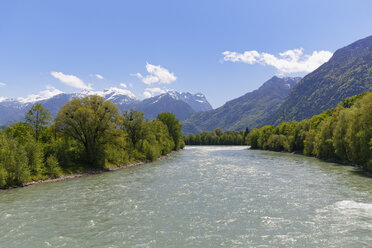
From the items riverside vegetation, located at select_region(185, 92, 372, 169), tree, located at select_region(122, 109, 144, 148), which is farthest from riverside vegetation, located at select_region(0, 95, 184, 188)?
riverside vegetation, located at select_region(185, 92, 372, 169)

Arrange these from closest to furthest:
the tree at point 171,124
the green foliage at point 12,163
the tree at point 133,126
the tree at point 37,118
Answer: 1. the green foliage at point 12,163
2. the tree at point 37,118
3. the tree at point 133,126
4. the tree at point 171,124

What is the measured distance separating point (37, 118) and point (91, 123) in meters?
11.5

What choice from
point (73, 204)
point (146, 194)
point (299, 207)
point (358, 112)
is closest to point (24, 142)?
point (73, 204)

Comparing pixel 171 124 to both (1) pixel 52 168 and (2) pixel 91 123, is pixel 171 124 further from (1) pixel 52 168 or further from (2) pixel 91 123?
(1) pixel 52 168

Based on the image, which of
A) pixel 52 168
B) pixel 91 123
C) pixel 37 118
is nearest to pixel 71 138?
pixel 91 123

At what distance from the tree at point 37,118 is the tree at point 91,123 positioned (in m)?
2.68

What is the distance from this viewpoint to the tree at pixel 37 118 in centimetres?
5316

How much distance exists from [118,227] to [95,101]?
44205mm

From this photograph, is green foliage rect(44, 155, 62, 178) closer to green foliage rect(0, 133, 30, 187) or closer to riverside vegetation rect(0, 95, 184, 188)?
riverside vegetation rect(0, 95, 184, 188)

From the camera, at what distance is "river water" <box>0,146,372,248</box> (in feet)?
59.8

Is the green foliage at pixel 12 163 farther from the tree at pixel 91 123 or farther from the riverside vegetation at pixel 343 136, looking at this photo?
the riverside vegetation at pixel 343 136

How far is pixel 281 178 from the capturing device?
45.1 metres

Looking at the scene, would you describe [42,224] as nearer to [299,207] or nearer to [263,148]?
[299,207]

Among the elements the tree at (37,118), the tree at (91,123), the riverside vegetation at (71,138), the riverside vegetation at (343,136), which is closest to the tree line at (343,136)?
the riverside vegetation at (343,136)
